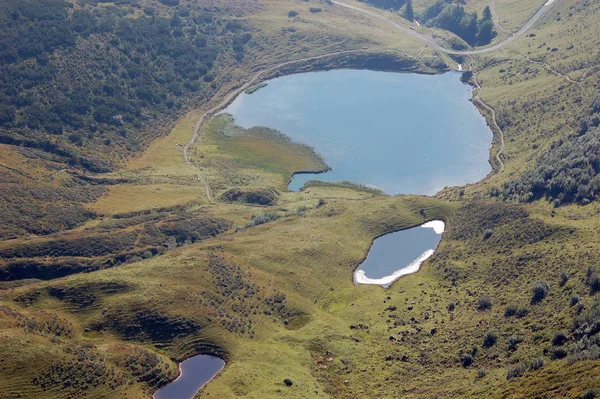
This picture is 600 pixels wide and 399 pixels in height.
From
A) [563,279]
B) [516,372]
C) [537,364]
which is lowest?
[537,364]

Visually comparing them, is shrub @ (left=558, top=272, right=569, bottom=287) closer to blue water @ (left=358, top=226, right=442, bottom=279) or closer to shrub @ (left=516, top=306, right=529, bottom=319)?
shrub @ (left=516, top=306, right=529, bottom=319)

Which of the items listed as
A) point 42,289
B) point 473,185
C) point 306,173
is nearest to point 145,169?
point 306,173

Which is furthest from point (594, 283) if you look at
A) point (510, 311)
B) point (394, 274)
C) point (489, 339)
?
point (394, 274)

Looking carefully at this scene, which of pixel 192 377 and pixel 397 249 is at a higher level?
pixel 397 249

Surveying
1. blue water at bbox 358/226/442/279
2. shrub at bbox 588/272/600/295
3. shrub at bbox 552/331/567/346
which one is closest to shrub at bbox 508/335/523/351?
shrub at bbox 552/331/567/346

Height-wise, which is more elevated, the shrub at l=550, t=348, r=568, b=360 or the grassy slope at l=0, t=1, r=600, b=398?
the grassy slope at l=0, t=1, r=600, b=398

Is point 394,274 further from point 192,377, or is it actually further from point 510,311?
point 192,377
